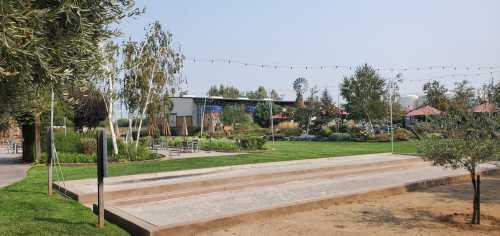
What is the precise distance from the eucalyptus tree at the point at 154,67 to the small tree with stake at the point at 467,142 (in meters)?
15.1

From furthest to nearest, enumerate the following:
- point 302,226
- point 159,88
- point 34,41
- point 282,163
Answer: point 159,88
point 282,163
point 302,226
point 34,41

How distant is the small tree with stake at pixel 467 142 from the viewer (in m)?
7.22

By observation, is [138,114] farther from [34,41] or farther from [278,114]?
[278,114]

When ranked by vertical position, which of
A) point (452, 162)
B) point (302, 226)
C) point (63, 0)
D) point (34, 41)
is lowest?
point (302, 226)

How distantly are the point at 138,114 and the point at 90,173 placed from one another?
308 inches

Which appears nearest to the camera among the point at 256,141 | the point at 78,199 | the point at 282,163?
the point at 78,199

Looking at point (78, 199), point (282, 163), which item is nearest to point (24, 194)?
point (78, 199)

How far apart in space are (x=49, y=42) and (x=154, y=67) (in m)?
16.6

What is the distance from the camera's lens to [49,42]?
4.61 m

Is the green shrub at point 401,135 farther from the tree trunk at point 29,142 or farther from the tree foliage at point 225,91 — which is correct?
the tree foliage at point 225,91

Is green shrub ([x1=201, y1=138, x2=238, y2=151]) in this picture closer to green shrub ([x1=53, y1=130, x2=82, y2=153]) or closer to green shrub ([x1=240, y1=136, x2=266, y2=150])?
green shrub ([x1=240, y1=136, x2=266, y2=150])

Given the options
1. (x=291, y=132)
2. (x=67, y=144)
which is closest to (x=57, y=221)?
(x=67, y=144)

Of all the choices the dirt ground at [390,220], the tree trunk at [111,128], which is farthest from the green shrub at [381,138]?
the dirt ground at [390,220]

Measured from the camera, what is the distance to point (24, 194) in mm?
9992
